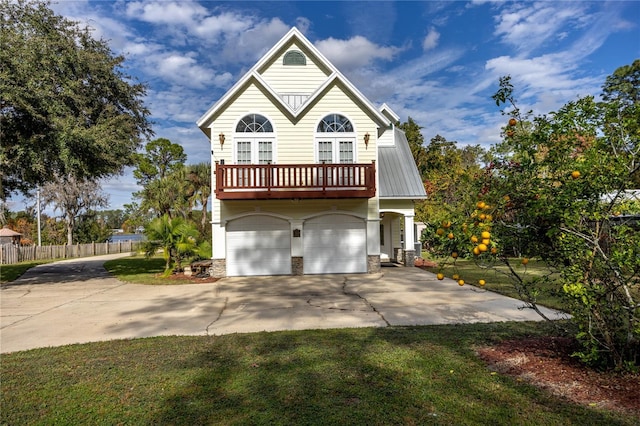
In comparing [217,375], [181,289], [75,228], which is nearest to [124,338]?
[217,375]

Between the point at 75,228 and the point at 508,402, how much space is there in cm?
4349

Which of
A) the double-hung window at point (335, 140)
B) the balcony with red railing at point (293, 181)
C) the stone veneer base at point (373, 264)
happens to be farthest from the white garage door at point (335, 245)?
the double-hung window at point (335, 140)

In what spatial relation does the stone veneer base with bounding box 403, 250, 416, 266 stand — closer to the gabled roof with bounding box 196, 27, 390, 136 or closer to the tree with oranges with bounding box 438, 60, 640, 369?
the gabled roof with bounding box 196, 27, 390, 136

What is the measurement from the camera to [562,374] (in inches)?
161

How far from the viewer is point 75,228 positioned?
3781 centimetres

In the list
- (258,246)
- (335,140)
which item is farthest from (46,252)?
(335,140)

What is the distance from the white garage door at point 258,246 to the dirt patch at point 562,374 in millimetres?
10186

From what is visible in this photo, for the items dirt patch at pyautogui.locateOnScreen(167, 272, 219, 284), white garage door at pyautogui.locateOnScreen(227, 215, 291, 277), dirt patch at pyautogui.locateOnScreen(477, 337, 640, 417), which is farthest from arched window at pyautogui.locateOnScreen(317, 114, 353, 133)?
dirt patch at pyautogui.locateOnScreen(477, 337, 640, 417)

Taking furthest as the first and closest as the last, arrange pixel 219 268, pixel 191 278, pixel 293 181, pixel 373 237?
pixel 373 237 < pixel 219 268 < pixel 293 181 < pixel 191 278

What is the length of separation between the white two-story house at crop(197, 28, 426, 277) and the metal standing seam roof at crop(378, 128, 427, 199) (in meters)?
1.82

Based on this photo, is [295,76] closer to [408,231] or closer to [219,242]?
[219,242]

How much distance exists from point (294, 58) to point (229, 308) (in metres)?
11.0

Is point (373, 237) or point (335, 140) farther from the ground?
point (335, 140)

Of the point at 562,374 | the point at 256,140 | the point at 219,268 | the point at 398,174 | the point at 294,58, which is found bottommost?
the point at 562,374
